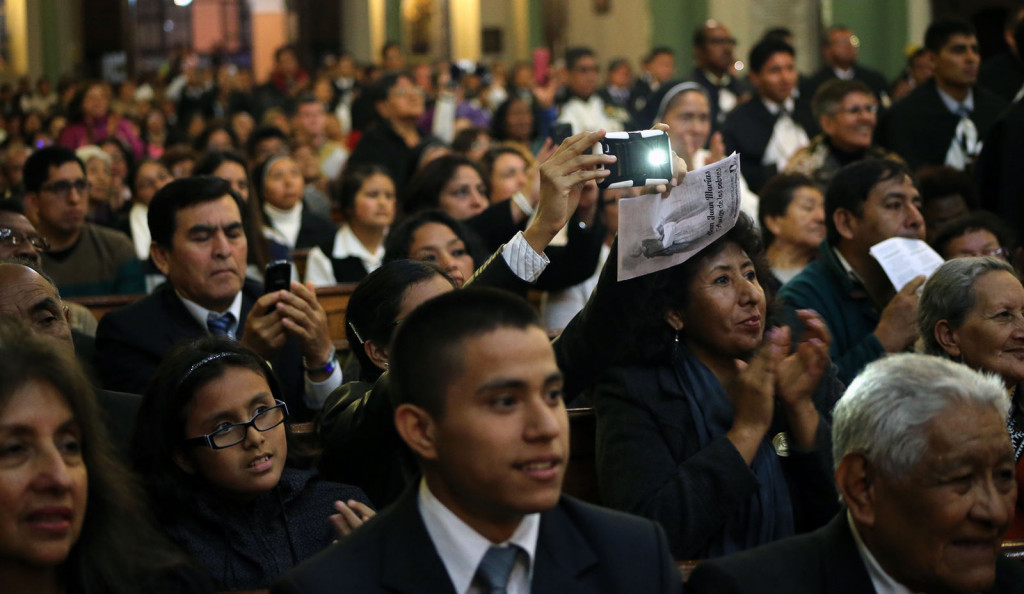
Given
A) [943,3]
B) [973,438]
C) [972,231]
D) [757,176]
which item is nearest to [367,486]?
[973,438]

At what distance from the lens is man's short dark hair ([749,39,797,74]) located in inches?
301

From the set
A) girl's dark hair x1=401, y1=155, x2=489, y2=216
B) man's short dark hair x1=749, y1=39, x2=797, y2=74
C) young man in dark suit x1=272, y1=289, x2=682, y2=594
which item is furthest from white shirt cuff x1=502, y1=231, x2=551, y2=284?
man's short dark hair x1=749, y1=39, x2=797, y2=74

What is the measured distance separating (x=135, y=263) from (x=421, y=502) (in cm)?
423

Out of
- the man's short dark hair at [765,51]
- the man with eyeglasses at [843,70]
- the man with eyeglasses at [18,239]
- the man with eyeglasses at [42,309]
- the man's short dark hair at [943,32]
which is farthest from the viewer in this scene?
the man with eyeglasses at [843,70]

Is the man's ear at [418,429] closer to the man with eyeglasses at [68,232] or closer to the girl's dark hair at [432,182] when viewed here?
the girl's dark hair at [432,182]

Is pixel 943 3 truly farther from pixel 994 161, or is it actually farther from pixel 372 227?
pixel 372 227

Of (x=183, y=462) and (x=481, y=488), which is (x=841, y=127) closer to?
(x=183, y=462)

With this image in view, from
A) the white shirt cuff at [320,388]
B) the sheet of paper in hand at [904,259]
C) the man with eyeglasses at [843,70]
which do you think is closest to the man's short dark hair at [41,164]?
the white shirt cuff at [320,388]

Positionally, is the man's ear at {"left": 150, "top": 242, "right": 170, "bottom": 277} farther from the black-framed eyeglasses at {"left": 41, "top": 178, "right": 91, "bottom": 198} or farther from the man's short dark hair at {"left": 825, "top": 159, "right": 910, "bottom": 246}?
the man's short dark hair at {"left": 825, "top": 159, "right": 910, "bottom": 246}

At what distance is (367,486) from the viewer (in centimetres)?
296

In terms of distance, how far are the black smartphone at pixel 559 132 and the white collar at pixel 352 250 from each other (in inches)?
48.4

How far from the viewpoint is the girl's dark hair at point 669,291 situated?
2830mm

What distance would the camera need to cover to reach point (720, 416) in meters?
2.75

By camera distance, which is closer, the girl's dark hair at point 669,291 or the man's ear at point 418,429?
the man's ear at point 418,429
